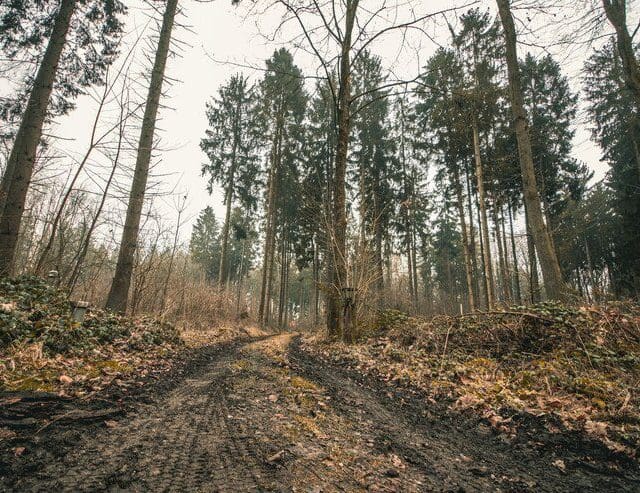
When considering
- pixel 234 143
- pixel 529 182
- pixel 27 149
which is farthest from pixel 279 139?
pixel 529 182

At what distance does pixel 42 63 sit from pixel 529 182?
11.7 meters

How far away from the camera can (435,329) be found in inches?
229

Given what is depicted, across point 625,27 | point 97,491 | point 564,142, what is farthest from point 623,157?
point 97,491

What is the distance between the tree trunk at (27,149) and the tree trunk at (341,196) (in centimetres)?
659

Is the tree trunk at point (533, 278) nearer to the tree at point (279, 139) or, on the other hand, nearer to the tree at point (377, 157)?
the tree at point (377, 157)

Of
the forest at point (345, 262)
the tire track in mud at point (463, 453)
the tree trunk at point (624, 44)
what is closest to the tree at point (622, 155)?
the forest at point (345, 262)

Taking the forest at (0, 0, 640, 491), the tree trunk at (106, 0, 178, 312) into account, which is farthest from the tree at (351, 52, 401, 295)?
the tree trunk at (106, 0, 178, 312)

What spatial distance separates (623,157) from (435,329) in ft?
68.2

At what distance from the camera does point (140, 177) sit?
761cm

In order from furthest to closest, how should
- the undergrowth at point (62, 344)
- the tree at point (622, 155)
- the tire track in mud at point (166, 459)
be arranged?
the tree at point (622, 155) → the undergrowth at point (62, 344) → the tire track in mud at point (166, 459)

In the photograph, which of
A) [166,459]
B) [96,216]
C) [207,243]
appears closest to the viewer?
[166,459]

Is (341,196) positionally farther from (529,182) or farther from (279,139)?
(279,139)

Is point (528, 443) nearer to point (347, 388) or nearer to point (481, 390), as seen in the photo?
point (481, 390)

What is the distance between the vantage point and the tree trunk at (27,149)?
19.7 feet
